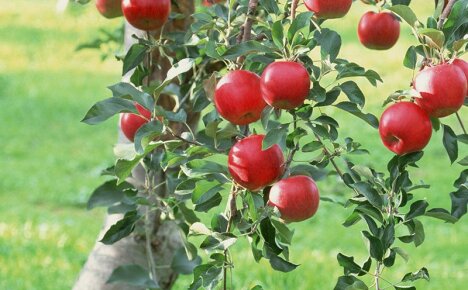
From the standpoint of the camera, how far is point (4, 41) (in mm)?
9070

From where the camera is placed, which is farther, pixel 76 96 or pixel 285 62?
pixel 76 96

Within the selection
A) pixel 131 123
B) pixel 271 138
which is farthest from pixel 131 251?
pixel 271 138

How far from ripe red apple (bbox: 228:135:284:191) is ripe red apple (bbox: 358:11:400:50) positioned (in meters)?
0.40

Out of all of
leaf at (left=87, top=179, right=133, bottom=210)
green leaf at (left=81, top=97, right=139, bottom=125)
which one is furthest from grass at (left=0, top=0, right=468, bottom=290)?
green leaf at (left=81, top=97, right=139, bottom=125)

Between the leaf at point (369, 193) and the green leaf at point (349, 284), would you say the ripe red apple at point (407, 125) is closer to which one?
the leaf at point (369, 193)

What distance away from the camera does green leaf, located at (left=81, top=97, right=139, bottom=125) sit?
1.34 meters

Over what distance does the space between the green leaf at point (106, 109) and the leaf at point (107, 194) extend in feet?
1.58

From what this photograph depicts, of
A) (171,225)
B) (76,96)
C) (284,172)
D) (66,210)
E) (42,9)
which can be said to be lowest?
(42,9)

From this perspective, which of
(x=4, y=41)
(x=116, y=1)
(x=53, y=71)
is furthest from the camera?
(x=4, y=41)

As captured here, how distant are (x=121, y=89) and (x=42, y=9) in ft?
31.9

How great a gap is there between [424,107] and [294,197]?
21cm

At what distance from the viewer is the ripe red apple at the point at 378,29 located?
1526mm

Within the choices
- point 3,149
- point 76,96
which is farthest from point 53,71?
point 3,149

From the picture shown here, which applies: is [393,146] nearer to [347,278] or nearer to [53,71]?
[347,278]
